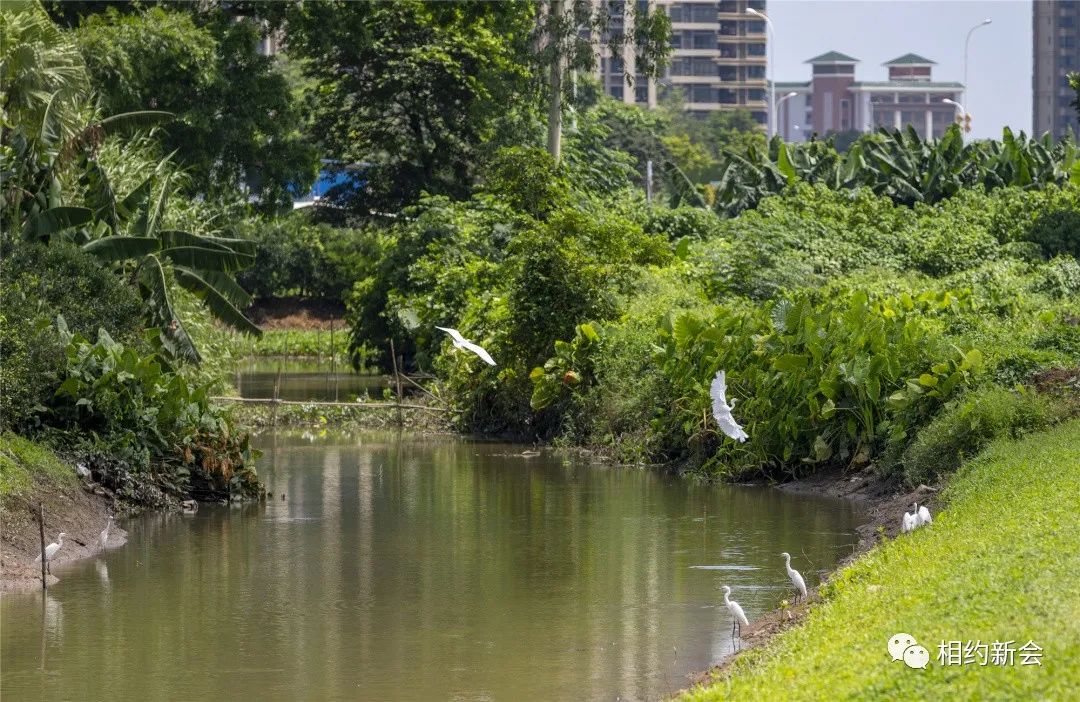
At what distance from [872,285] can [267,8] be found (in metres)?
15.9

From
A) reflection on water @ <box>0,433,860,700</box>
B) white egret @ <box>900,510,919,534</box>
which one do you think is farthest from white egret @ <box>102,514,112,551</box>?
white egret @ <box>900,510,919,534</box>

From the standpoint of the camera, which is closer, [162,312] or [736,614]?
[736,614]

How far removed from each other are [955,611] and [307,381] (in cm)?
3166

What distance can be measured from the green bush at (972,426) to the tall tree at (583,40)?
18.9 metres

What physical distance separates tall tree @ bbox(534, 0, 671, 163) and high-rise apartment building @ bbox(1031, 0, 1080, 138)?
341 ft

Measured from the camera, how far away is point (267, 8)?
33781 mm

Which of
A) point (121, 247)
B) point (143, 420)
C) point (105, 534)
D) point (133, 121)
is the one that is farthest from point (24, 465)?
point (133, 121)

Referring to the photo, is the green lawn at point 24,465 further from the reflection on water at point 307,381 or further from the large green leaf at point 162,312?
the reflection on water at point 307,381

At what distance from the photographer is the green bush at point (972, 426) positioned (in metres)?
A: 15.6

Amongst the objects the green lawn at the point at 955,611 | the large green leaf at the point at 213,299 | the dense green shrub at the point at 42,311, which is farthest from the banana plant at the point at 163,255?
the green lawn at the point at 955,611

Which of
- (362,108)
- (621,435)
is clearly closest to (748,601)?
(621,435)

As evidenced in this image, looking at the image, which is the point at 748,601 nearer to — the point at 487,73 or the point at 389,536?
the point at 389,536

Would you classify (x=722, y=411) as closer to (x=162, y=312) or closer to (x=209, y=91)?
(x=162, y=312)

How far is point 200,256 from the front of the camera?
68.1 ft
